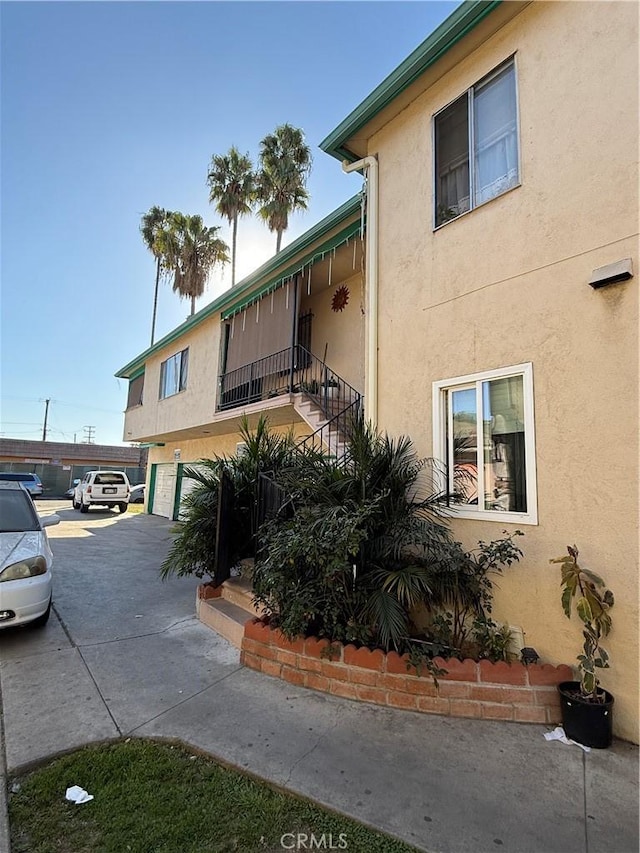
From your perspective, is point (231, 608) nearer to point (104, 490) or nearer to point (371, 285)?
point (371, 285)

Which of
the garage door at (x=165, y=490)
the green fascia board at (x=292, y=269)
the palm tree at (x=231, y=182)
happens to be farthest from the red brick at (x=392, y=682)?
the palm tree at (x=231, y=182)

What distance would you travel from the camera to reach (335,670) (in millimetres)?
3889

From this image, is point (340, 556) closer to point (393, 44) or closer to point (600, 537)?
point (600, 537)

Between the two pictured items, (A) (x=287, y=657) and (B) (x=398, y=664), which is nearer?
(B) (x=398, y=664)

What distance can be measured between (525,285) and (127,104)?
26.6 ft

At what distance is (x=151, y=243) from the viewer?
89.3 feet

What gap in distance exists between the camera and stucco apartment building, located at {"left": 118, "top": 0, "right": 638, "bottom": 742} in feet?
11.6

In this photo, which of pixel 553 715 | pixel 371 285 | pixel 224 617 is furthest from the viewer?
pixel 371 285

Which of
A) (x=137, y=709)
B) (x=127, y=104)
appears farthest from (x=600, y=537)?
(x=127, y=104)

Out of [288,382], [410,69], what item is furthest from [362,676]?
[288,382]

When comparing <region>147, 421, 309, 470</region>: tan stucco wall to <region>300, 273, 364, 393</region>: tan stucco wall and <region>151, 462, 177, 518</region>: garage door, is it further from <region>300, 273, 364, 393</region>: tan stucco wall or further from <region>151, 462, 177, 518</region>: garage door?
<region>300, 273, 364, 393</region>: tan stucco wall

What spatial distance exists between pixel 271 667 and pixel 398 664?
4.27 ft

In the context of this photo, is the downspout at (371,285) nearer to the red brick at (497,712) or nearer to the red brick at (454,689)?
the red brick at (454,689)

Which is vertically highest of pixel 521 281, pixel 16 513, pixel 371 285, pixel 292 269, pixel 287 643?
pixel 292 269
